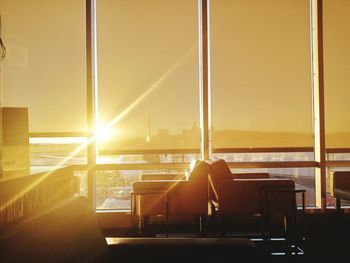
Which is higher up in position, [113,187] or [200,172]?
[200,172]

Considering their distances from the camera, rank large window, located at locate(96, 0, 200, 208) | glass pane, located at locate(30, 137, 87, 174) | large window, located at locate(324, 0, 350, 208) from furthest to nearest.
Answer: large window, located at locate(324, 0, 350, 208) → large window, located at locate(96, 0, 200, 208) → glass pane, located at locate(30, 137, 87, 174)

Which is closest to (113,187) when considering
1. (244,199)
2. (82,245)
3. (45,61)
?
(45,61)

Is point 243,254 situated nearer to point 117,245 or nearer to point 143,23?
point 117,245

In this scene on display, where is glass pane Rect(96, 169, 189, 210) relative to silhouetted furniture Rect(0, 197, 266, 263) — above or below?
below

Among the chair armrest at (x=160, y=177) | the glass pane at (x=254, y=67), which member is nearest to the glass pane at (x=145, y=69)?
the glass pane at (x=254, y=67)

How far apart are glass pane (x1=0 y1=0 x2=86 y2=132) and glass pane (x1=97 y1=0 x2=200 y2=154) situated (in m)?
0.37

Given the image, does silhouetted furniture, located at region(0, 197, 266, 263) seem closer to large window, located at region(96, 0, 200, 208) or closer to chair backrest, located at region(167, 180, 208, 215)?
chair backrest, located at region(167, 180, 208, 215)

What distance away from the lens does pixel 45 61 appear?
5.11m

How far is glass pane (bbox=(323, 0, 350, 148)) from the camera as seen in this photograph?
5.38 metres

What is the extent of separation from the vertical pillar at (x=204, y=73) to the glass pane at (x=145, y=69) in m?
0.15

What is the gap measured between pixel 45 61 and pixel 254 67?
3332 millimetres

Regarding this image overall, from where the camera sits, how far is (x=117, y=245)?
172 centimetres

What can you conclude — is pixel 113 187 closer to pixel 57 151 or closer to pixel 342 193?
pixel 57 151

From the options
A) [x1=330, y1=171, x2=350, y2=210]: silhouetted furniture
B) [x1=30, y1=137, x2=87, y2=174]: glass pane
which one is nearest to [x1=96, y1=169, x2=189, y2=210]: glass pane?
[x1=30, y1=137, x2=87, y2=174]: glass pane
